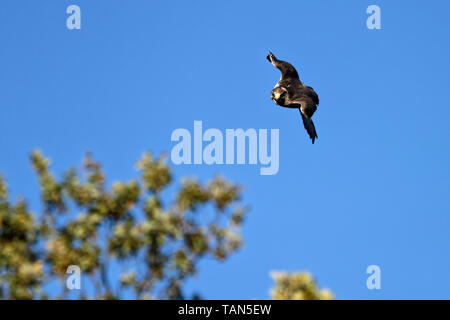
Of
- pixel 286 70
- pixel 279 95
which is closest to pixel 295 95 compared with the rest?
pixel 279 95

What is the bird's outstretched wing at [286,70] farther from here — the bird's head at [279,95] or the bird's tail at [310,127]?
the bird's tail at [310,127]

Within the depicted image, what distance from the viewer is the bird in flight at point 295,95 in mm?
21375

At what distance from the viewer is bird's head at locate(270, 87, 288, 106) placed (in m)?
22.2

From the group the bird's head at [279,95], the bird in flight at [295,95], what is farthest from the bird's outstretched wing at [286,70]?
the bird's head at [279,95]

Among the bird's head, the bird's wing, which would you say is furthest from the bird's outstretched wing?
the bird's wing

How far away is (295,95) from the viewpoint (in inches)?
877

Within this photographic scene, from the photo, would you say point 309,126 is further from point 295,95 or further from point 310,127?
point 295,95

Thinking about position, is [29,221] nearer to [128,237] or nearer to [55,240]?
[55,240]

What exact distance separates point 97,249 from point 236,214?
387 cm

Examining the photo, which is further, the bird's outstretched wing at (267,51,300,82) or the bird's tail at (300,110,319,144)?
the bird's outstretched wing at (267,51,300,82)

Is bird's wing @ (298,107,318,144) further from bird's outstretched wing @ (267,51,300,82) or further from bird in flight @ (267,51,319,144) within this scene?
bird's outstretched wing @ (267,51,300,82)

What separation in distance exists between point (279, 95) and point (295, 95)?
39cm

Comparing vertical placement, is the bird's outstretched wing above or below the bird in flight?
above
